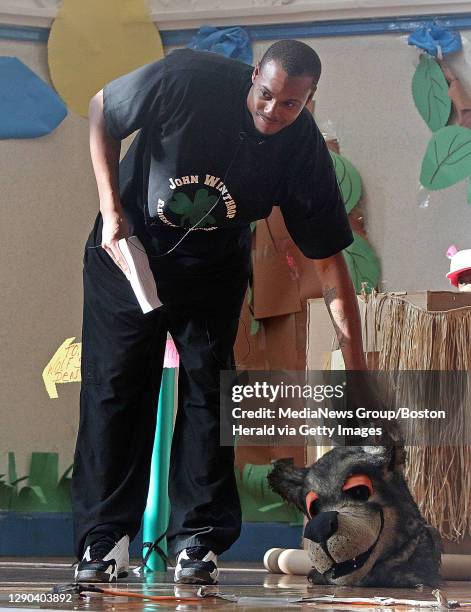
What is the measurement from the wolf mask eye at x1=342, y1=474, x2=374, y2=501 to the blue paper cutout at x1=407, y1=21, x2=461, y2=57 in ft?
2.93

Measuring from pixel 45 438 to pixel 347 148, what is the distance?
2.66ft

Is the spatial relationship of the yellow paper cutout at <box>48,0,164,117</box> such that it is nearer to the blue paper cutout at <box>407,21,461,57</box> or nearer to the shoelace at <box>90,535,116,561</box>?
the blue paper cutout at <box>407,21,461,57</box>

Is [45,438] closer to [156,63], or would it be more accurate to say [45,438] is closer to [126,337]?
[126,337]

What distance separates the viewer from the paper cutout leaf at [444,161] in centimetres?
209

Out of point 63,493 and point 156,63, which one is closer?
point 156,63

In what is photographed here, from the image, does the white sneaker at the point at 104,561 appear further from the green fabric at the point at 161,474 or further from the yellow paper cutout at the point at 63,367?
the yellow paper cutout at the point at 63,367

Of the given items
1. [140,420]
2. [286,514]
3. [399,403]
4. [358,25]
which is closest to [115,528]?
[140,420]

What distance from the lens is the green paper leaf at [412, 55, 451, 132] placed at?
6.89 feet

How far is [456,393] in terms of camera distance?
1.81 metres

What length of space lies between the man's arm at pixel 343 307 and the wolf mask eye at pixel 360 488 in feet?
0.79

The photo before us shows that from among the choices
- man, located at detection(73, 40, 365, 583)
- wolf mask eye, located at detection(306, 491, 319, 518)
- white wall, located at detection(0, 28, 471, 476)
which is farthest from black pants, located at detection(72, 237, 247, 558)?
white wall, located at detection(0, 28, 471, 476)

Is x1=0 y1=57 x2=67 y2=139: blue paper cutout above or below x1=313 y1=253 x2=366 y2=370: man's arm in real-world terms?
above
